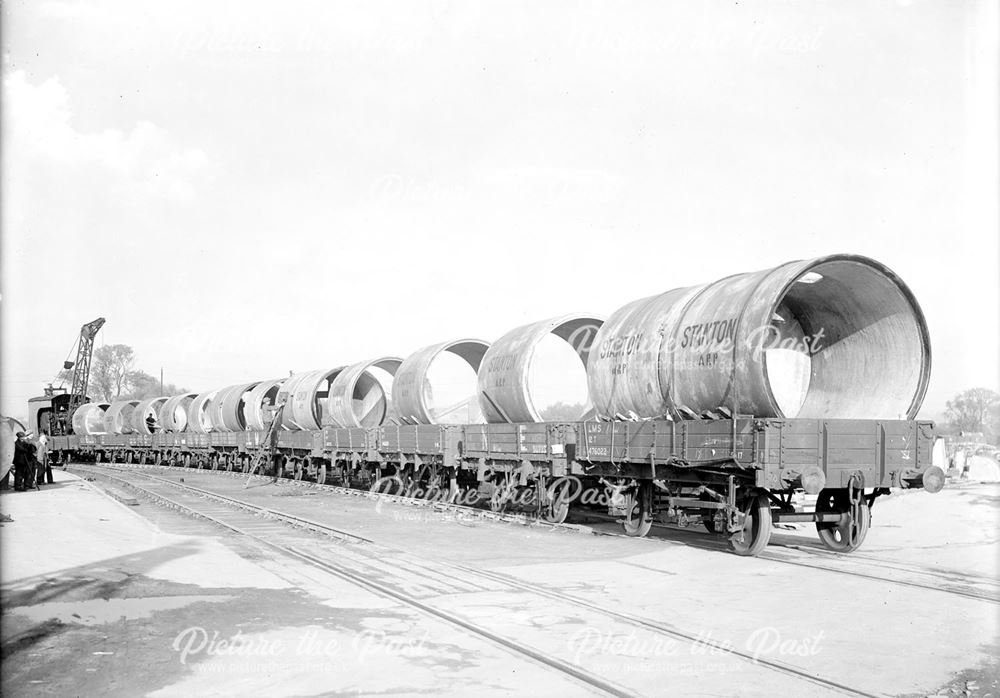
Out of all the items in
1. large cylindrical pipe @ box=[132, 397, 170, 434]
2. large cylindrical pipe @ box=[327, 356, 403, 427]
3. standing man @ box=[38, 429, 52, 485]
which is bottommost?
standing man @ box=[38, 429, 52, 485]

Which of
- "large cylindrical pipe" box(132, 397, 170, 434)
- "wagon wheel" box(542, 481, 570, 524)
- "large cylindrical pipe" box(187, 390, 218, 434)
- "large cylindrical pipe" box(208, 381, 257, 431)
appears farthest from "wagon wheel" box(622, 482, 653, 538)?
"large cylindrical pipe" box(132, 397, 170, 434)

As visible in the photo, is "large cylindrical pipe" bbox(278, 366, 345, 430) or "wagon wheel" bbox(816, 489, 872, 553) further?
"large cylindrical pipe" bbox(278, 366, 345, 430)

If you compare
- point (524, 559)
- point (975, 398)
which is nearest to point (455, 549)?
point (524, 559)

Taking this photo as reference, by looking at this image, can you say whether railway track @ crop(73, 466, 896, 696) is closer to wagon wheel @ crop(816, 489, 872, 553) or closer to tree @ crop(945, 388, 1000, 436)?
wagon wheel @ crop(816, 489, 872, 553)

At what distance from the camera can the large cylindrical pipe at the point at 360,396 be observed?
82.6 ft

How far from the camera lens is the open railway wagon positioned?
11.0m

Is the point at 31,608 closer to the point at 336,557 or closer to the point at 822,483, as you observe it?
the point at 336,557

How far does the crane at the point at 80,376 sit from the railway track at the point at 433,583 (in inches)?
1498

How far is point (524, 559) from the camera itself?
37.7 feet

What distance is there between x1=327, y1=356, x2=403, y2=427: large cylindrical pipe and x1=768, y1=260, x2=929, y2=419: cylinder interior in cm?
1316

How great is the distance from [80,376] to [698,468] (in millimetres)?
54898

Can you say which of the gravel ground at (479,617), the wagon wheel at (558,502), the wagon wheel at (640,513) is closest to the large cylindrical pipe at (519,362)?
the wagon wheel at (558,502)

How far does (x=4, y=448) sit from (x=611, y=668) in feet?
15.3

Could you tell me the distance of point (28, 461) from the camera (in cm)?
2236
